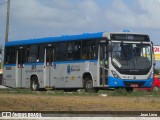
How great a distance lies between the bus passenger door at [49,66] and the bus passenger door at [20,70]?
2.40 metres

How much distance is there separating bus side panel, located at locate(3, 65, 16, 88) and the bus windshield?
946 centimetres

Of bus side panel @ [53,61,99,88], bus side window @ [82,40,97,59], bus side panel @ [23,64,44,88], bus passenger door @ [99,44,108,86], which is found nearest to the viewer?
bus passenger door @ [99,44,108,86]

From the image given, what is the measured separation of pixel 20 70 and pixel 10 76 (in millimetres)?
1378

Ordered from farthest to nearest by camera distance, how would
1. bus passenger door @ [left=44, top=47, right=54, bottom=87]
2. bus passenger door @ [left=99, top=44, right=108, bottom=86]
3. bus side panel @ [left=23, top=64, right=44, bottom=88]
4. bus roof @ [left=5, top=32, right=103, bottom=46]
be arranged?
bus side panel @ [left=23, top=64, right=44, bottom=88], bus passenger door @ [left=44, top=47, right=54, bottom=87], bus roof @ [left=5, top=32, right=103, bottom=46], bus passenger door @ [left=99, top=44, right=108, bottom=86]

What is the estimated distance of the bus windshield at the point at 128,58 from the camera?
26375 mm

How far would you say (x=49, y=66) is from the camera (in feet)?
101

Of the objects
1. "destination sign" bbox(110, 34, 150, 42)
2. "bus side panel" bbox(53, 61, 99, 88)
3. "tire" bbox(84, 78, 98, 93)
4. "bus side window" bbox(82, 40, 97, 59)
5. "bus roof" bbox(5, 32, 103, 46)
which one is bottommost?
"tire" bbox(84, 78, 98, 93)

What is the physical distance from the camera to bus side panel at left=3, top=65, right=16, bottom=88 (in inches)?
1320

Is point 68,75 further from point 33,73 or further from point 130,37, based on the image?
point 130,37

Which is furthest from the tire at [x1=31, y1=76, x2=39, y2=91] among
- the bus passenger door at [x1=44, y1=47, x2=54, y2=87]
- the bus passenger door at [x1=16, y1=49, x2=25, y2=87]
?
the bus passenger door at [x1=44, y1=47, x2=54, y2=87]

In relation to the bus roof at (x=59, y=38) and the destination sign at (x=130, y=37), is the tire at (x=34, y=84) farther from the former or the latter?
the destination sign at (x=130, y=37)

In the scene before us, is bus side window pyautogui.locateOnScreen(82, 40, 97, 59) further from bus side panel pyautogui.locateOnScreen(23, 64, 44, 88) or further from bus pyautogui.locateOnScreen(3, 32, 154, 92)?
bus side panel pyautogui.locateOnScreen(23, 64, 44, 88)

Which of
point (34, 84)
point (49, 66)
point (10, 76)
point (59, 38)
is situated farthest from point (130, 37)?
point (10, 76)

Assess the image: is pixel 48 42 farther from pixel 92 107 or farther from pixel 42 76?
pixel 92 107
